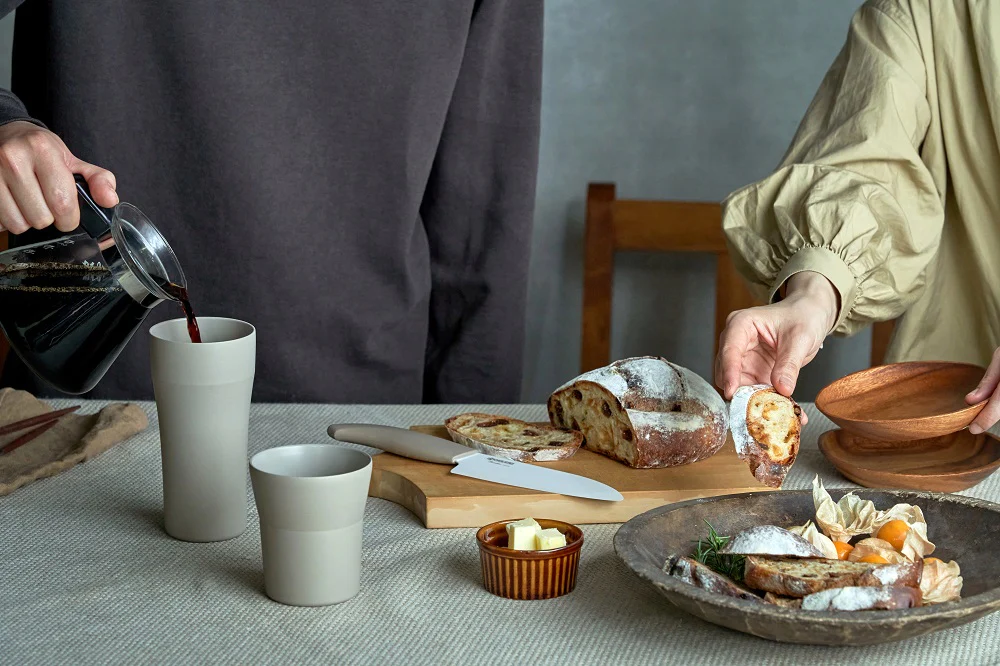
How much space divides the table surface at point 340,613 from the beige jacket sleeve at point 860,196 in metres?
0.61

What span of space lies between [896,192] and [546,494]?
83 cm

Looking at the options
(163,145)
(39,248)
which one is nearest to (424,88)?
(163,145)

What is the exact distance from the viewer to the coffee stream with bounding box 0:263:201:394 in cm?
85

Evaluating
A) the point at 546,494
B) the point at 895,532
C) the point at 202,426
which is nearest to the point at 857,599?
the point at 895,532

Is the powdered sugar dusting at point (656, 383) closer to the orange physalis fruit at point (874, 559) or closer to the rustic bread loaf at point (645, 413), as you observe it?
the rustic bread loaf at point (645, 413)

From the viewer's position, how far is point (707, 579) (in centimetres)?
71

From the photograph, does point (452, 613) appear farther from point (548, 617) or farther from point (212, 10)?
point (212, 10)

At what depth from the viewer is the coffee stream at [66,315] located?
850 mm

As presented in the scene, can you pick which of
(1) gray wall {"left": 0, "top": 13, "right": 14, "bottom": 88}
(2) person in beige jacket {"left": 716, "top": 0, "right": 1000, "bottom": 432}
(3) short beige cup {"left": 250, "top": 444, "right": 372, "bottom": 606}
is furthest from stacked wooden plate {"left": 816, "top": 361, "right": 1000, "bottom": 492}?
(1) gray wall {"left": 0, "top": 13, "right": 14, "bottom": 88}

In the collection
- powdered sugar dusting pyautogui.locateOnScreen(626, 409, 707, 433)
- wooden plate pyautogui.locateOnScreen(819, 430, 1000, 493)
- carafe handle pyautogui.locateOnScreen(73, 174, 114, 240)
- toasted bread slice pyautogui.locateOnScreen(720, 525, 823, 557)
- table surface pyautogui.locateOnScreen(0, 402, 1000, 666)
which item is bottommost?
table surface pyautogui.locateOnScreen(0, 402, 1000, 666)

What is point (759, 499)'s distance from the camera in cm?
87

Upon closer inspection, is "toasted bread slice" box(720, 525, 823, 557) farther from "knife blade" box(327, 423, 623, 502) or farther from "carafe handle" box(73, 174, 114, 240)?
"carafe handle" box(73, 174, 114, 240)

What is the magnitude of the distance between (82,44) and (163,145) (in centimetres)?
19

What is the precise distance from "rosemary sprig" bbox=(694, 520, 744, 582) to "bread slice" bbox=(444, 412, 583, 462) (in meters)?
0.27
